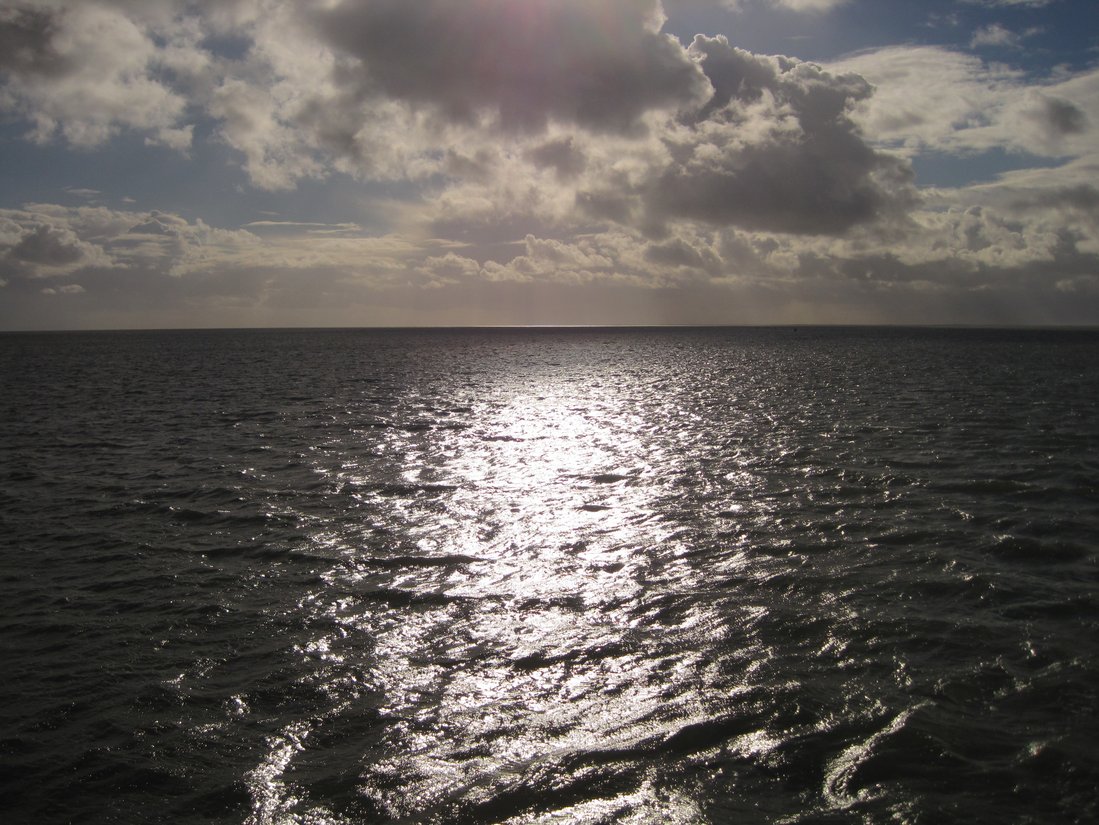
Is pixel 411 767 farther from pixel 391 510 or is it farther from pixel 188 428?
pixel 188 428

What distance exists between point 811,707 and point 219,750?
8.32 meters

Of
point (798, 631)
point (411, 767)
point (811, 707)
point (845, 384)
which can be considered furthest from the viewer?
point (845, 384)

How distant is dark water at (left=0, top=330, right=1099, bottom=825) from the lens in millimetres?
9031

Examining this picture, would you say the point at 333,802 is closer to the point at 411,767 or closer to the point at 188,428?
the point at 411,767

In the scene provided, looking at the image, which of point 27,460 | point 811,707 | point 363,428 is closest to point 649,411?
point 363,428

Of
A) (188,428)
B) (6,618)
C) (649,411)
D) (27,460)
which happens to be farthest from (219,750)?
(649,411)

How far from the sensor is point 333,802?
880 centimetres

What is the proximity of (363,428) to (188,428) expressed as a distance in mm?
9507

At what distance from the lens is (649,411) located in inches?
1901

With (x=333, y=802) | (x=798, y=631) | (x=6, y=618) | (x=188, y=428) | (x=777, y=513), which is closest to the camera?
(x=333, y=802)

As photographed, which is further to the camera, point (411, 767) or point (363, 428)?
point (363, 428)

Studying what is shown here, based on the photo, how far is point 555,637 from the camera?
43.4 feet

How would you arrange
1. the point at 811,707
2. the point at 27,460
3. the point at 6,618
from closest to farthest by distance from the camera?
the point at 811,707
the point at 6,618
the point at 27,460

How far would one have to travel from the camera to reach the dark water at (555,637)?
9.03 meters
